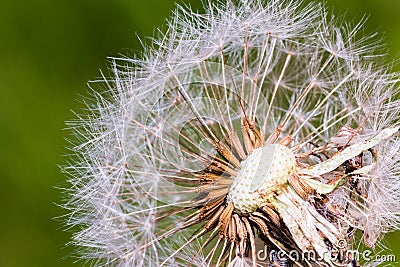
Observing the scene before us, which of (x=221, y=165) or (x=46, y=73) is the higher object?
(x=46, y=73)

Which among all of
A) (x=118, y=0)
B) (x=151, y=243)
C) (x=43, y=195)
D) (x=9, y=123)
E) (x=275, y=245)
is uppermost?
(x=118, y=0)

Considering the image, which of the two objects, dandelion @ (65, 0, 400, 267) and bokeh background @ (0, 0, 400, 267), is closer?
dandelion @ (65, 0, 400, 267)

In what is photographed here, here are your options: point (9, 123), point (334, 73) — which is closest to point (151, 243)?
point (334, 73)

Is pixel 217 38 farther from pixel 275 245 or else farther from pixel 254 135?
pixel 275 245

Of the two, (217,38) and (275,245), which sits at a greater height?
(217,38)
